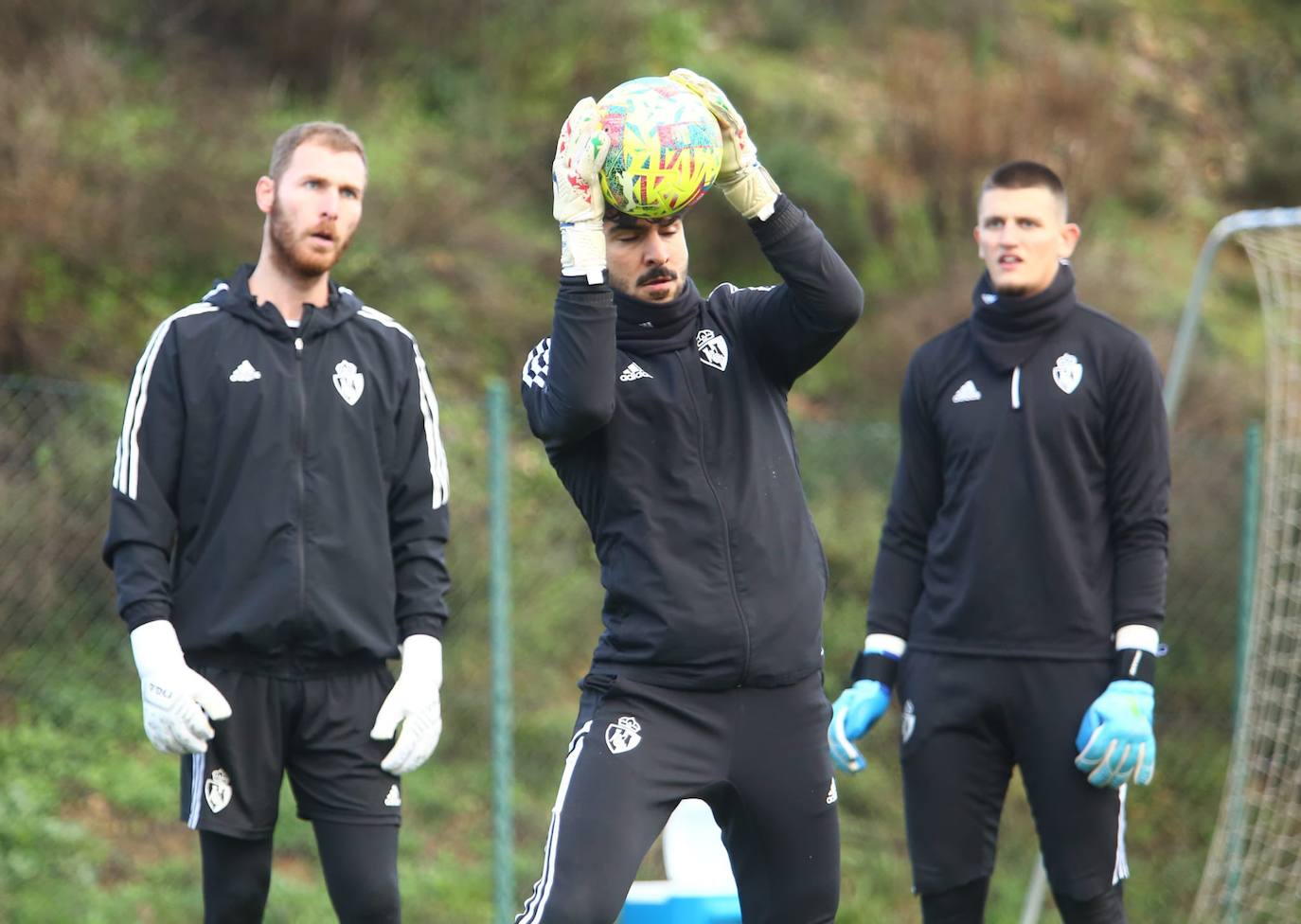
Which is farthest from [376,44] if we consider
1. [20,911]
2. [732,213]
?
[20,911]

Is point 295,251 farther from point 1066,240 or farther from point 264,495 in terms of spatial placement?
point 1066,240

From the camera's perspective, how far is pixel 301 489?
14.1 feet

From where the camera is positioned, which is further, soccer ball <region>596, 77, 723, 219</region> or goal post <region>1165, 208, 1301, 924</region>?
goal post <region>1165, 208, 1301, 924</region>

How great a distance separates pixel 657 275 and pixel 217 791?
6.07 feet

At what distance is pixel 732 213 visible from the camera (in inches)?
453

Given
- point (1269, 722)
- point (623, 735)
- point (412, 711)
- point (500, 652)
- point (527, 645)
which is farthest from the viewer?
point (1269, 722)

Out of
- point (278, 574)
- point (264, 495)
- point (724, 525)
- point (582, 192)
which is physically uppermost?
point (582, 192)

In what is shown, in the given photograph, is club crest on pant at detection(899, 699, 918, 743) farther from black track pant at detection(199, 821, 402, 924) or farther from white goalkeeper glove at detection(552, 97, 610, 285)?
white goalkeeper glove at detection(552, 97, 610, 285)

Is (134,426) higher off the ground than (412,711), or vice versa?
(134,426)

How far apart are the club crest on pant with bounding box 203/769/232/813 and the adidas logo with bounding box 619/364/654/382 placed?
1585 mm

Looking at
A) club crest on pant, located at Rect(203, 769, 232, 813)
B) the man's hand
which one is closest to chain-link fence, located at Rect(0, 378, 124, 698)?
club crest on pant, located at Rect(203, 769, 232, 813)

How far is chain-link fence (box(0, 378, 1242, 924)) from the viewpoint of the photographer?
6.66m

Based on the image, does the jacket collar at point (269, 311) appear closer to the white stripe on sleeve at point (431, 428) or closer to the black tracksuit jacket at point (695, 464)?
the white stripe on sleeve at point (431, 428)

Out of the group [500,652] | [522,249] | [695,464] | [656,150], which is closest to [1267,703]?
[500,652]
